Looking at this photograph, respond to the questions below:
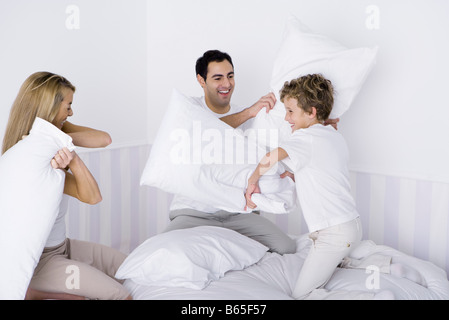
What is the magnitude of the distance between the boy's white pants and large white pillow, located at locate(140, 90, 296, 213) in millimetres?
245

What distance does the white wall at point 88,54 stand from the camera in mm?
2259

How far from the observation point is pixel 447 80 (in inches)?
81.7

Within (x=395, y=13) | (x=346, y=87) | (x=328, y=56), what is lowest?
(x=346, y=87)

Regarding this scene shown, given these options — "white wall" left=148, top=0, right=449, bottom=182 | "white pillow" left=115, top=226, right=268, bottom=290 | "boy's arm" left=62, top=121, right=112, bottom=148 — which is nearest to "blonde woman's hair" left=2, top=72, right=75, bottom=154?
"boy's arm" left=62, top=121, right=112, bottom=148

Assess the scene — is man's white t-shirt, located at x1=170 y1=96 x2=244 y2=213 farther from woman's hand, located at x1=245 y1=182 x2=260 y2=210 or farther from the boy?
the boy

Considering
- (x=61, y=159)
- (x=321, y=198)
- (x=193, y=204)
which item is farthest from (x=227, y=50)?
(x=61, y=159)

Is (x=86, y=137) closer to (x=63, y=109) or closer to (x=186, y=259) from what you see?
(x=63, y=109)

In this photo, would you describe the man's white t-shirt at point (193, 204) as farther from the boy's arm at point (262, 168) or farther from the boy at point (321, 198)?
the boy at point (321, 198)

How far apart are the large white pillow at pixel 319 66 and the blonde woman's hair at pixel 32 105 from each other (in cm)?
92

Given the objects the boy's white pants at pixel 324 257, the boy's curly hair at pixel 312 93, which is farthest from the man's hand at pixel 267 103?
the boy's white pants at pixel 324 257
